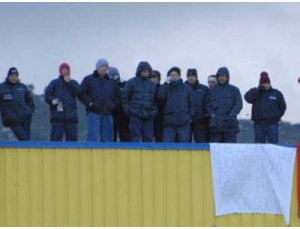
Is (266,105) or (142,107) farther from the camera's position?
(266,105)

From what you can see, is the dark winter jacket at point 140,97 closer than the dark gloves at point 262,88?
Yes

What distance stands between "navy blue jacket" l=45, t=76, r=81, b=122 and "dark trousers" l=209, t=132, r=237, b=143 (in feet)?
7.90

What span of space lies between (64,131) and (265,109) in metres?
3.53

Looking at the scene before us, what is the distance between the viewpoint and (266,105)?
30.0m

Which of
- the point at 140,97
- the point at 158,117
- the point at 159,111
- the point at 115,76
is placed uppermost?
the point at 115,76

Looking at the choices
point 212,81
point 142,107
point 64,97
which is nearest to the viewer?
point 142,107

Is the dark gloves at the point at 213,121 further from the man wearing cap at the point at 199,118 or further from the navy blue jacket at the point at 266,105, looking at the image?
the navy blue jacket at the point at 266,105

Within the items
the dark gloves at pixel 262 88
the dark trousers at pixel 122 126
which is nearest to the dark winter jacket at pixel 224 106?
the dark gloves at pixel 262 88

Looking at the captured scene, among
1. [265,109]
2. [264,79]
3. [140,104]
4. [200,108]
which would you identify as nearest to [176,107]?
[200,108]

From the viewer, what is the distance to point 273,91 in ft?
99.5

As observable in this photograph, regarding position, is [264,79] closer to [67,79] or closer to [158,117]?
[158,117]

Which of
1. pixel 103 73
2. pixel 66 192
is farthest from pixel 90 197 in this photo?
pixel 103 73

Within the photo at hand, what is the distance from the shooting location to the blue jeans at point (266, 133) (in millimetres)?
29906

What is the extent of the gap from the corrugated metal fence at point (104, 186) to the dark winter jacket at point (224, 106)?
991mm
